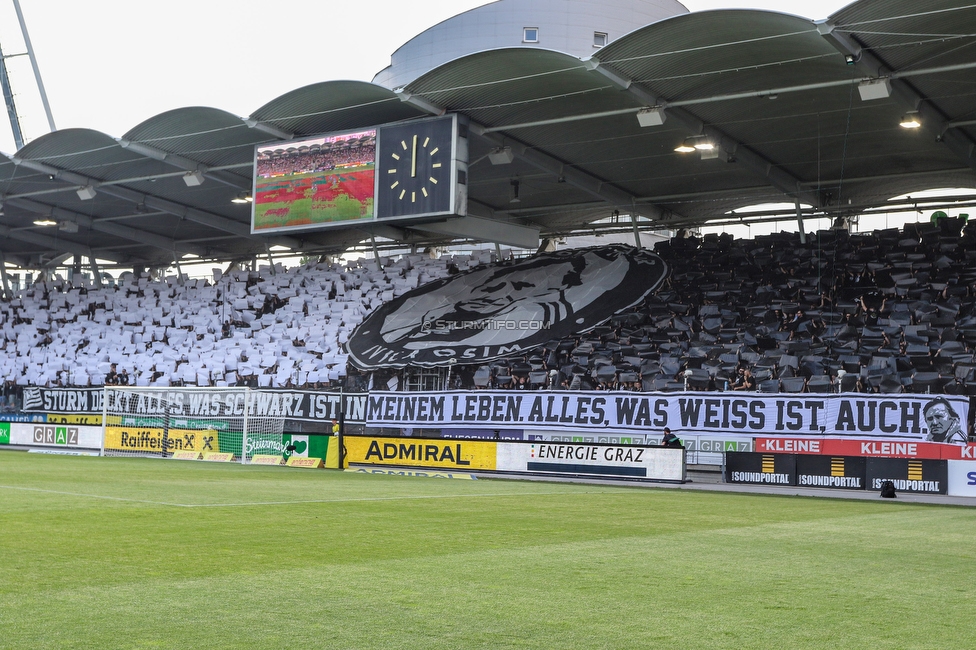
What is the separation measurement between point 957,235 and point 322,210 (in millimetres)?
19055

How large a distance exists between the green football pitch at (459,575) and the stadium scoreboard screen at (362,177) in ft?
45.3

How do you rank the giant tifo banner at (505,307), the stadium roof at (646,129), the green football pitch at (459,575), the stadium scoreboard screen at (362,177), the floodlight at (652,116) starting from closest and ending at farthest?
the green football pitch at (459,575) < the stadium roof at (646,129) < the floodlight at (652,116) < the stadium scoreboard screen at (362,177) < the giant tifo banner at (505,307)

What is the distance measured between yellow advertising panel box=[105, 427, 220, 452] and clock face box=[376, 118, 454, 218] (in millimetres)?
7890

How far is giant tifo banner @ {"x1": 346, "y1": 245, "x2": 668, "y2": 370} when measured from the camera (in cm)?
3453

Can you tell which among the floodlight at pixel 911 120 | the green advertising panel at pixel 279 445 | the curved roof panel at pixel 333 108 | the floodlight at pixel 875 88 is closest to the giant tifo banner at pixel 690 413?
the green advertising panel at pixel 279 445

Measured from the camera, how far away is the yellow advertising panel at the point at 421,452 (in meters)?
25.2

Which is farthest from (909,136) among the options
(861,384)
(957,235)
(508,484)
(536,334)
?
(508,484)

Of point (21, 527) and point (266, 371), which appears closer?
point (21, 527)

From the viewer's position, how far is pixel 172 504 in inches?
523

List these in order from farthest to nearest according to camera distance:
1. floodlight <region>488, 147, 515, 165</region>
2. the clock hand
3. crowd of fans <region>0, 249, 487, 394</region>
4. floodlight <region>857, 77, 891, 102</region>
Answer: crowd of fans <region>0, 249, 487, 394</region>
floodlight <region>488, 147, 515, 165</region>
the clock hand
floodlight <region>857, 77, 891, 102</region>

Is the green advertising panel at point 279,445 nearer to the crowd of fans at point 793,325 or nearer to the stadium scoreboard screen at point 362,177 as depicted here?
the stadium scoreboard screen at point 362,177

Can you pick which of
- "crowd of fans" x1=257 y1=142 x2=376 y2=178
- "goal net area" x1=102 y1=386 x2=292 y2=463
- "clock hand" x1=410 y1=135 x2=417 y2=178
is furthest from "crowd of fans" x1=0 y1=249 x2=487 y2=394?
"clock hand" x1=410 y1=135 x2=417 y2=178

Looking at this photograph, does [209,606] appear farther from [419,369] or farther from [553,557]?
[419,369]

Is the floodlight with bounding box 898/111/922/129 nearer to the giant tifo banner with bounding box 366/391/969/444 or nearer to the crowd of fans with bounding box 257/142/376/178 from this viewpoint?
the giant tifo banner with bounding box 366/391/969/444
